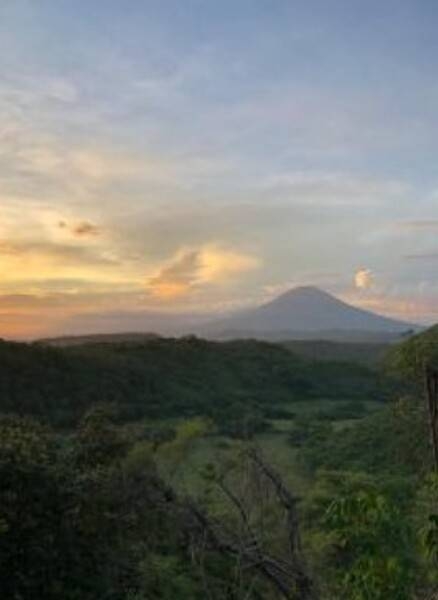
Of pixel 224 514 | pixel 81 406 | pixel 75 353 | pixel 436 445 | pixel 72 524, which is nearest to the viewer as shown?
pixel 436 445

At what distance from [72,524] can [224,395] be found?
43.3 metres

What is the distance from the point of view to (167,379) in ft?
183

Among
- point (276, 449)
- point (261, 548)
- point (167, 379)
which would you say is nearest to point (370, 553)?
point (261, 548)

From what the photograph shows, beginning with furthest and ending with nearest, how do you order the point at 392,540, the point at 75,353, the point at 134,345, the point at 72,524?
the point at 134,345, the point at 75,353, the point at 72,524, the point at 392,540

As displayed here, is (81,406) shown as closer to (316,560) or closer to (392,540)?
(316,560)

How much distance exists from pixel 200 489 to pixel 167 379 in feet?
107

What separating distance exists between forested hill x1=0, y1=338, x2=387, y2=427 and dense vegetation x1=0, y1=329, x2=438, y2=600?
6.6 inches

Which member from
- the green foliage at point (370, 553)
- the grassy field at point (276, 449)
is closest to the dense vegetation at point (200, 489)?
the green foliage at point (370, 553)

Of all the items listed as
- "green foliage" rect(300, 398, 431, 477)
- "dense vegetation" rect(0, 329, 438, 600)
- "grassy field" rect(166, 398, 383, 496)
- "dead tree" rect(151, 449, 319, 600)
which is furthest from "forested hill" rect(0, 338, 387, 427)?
"dead tree" rect(151, 449, 319, 600)

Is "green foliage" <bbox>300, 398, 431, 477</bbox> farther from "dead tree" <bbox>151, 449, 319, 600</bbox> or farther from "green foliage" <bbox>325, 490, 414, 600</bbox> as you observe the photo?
"dead tree" <bbox>151, 449, 319, 600</bbox>

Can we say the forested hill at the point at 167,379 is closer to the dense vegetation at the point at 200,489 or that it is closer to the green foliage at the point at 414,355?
the dense vegetation at the point at 200,489

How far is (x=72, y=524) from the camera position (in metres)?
12.3

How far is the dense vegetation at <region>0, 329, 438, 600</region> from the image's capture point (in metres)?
6.38

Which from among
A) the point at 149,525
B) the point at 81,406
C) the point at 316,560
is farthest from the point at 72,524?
the point at 81,406
